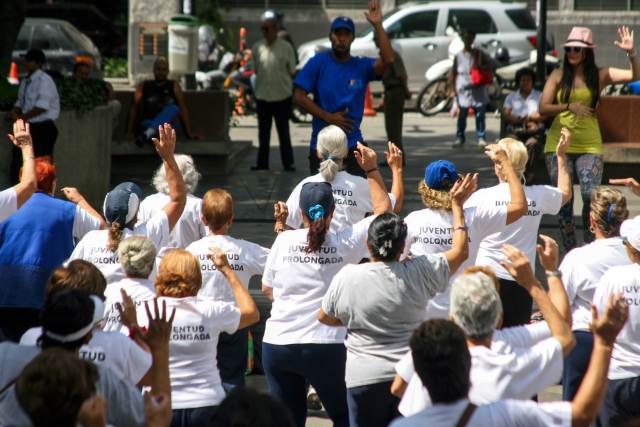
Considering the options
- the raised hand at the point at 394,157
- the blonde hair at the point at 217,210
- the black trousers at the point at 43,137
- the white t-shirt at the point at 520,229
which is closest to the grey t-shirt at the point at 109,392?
the blonde hair at the point at 217,210

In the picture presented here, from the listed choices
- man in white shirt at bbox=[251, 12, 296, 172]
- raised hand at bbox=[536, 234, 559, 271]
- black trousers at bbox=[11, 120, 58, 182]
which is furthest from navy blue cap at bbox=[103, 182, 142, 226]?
man in white shirt at bbox=[251, 12, 296, 172]

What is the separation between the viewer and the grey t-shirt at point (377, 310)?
547 cm

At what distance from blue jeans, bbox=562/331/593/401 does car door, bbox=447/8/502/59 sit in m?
18.5

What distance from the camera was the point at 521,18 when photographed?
80.6ft

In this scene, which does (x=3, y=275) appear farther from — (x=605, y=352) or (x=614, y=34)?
(x=614, y=34)

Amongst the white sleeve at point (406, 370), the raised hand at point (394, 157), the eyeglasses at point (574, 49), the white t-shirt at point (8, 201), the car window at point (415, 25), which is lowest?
the white sleeve at point (406, 370)

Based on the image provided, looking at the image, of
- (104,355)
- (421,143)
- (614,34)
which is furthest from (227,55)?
(104,355)

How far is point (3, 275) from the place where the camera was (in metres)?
6.75

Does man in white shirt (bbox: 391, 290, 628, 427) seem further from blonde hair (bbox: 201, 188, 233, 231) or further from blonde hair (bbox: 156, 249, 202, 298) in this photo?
blonde hair (bbox: 201, 188, 233, 231)

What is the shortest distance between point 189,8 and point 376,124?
566 centimetres

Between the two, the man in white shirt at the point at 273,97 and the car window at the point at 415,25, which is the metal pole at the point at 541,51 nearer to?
the man in white shirt at the point at 273,97

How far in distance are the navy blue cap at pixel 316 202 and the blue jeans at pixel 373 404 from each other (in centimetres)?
95

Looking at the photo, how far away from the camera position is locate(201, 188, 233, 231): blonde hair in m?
6.43

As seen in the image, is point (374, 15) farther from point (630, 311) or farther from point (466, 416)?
point (466, 416)
